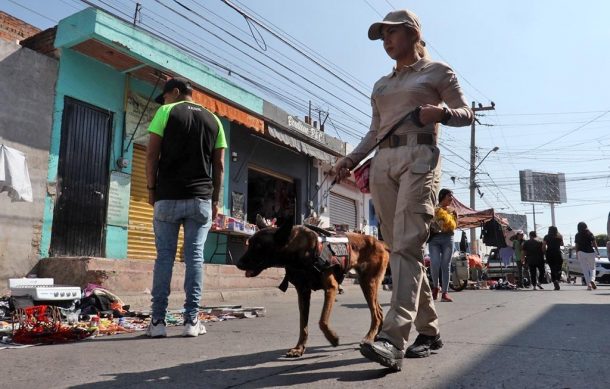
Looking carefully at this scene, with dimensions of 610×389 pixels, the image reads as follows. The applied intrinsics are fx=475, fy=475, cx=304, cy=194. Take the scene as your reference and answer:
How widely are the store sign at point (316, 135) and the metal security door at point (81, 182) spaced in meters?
6.48

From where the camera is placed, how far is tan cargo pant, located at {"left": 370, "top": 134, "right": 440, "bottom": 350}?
2.59 metres

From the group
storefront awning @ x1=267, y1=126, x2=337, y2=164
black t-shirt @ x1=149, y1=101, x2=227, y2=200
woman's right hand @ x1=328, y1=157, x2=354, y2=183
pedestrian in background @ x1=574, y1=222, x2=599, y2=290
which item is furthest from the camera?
storefront awning @ x1=267, y1=126, x2=337, y2=164

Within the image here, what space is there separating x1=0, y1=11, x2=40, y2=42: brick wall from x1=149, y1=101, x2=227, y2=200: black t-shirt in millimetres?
7231

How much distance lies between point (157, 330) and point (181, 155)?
147 centimetres

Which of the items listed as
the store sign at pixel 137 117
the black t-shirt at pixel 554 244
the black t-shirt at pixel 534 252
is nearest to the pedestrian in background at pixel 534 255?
the black t-shirt at pixel 534 252

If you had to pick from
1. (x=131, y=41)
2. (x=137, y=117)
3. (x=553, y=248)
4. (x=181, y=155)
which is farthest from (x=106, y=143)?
(x=553, y=248)

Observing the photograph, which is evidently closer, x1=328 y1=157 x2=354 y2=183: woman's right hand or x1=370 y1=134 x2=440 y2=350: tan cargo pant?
x1=370 y1=134 x2=440 y2=350: tan cargo pant

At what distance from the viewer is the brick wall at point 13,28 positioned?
9.24m

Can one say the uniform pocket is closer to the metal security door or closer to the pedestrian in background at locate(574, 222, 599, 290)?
the metal security door

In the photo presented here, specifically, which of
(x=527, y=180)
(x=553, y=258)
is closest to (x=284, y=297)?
(x=553, y=258)

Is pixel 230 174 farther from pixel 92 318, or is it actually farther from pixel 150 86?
pixel 92 318

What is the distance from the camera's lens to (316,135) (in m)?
16.1

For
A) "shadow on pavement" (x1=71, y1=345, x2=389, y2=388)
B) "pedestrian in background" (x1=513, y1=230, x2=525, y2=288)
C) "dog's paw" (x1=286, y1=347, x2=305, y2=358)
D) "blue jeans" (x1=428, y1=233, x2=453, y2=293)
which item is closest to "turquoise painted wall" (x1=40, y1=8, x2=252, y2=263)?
"blue jeans" (x1=428, y1=233, x2=453, y2=293)

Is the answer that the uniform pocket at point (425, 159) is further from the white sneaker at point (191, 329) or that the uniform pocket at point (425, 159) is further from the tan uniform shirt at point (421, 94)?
the white sneaker at point (191, 329)
